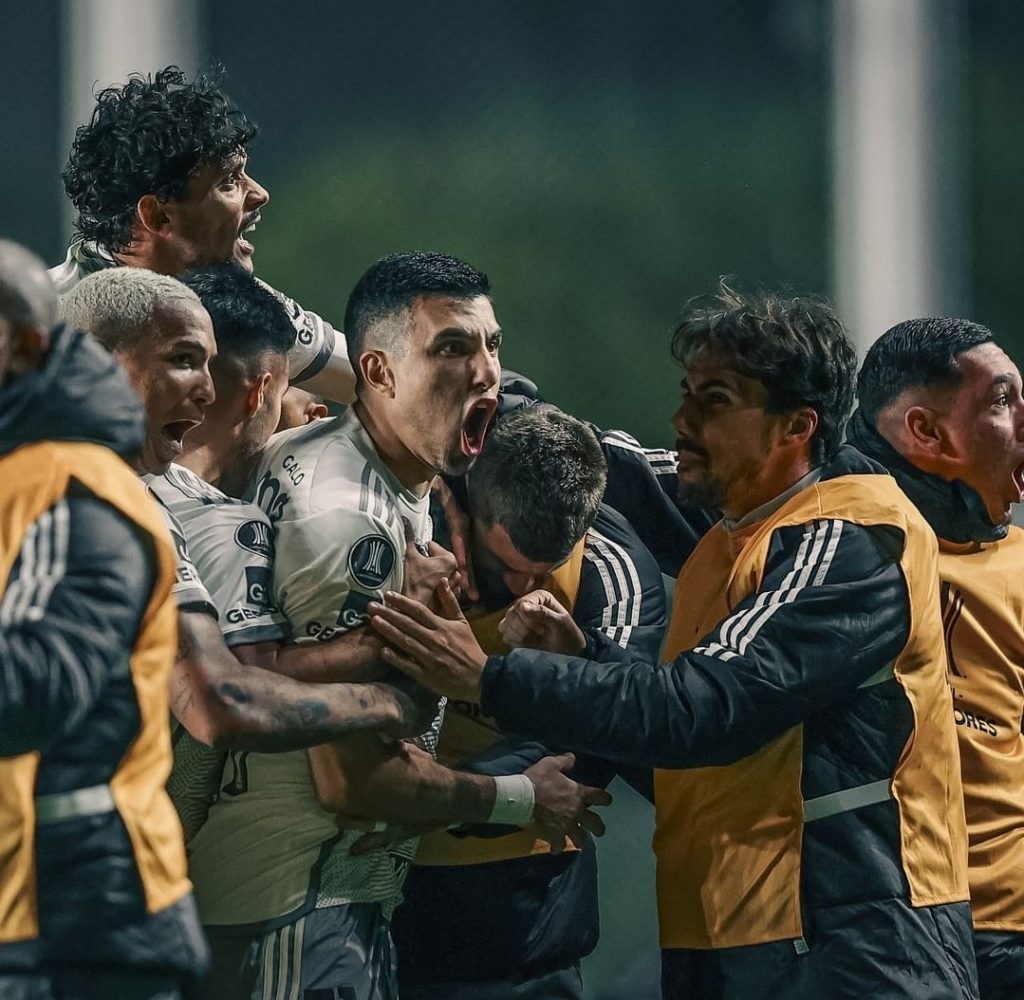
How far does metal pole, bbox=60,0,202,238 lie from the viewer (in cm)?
584

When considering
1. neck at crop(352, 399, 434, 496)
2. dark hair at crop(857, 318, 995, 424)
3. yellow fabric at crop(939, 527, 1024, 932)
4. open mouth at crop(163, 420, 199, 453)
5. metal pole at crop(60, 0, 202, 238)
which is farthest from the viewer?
metal pole at crop(60, 0, 202, 238)

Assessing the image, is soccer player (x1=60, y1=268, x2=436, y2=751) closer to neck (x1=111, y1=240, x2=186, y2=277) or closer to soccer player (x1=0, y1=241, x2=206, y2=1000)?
soccer player (x1=0, y1=241, x2=206, y2=1000)

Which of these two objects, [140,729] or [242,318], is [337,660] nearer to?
[242,318]

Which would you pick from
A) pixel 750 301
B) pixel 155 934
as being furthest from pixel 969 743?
pixel 155 934

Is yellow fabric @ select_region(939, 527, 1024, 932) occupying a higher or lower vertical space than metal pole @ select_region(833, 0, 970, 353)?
lower

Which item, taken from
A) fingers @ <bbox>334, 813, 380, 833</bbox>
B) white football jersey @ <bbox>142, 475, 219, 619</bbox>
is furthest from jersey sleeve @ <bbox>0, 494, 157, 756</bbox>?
fingers @ <bbox>334, 813, 380, 833</bbox>

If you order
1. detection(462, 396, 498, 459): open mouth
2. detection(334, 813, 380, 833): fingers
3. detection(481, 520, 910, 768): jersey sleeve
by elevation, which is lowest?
detection(334, 813, 380, 833): fingers

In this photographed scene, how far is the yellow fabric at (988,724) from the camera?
3746 millimetres

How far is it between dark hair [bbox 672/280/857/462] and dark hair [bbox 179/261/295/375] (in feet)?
2.40

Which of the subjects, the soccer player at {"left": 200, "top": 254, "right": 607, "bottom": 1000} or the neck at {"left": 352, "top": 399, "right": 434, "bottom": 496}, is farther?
the neck at {"left": 352, "top": 399, "right": 434, "bottom": 496}

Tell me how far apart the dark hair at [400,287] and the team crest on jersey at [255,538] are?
384 millimetres

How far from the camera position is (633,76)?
6.55 m

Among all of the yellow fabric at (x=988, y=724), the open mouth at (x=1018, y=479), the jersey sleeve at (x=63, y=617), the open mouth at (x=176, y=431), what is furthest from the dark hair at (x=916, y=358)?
the jersey sleeve at (x=63, y=617)

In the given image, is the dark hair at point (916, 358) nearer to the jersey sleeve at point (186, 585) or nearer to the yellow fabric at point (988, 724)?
the yellow fabric at point (988, 724)
